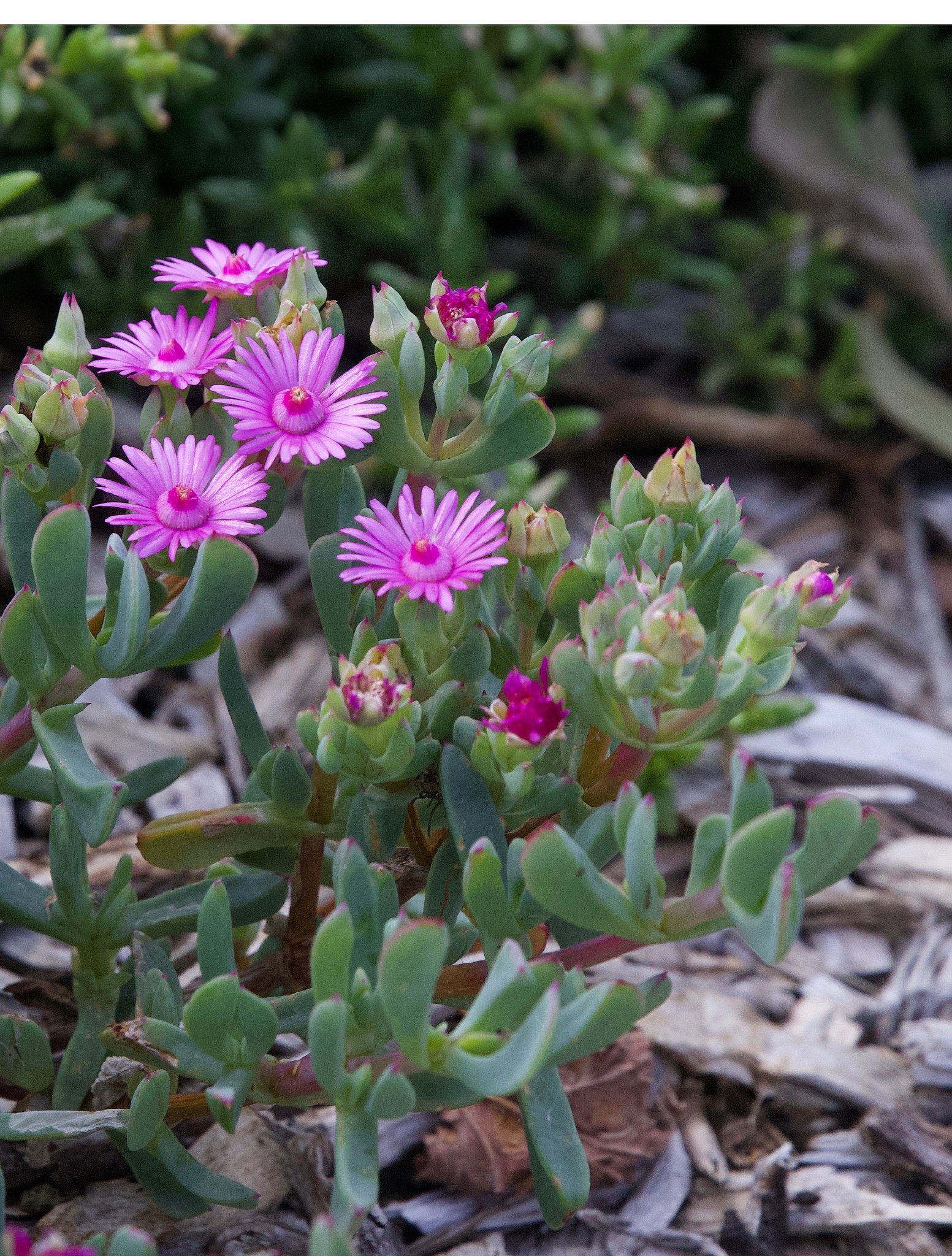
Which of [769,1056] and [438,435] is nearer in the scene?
[438,435]

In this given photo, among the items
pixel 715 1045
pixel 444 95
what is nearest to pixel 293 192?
pixel 444 95

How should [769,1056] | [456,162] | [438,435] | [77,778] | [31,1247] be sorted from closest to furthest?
[31,1247]
[77,778]
[438,435]
[769,1056]
[456,162]

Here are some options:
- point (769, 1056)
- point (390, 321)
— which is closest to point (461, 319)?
point (390, 321)

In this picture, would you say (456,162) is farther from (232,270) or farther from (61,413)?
(61,413)

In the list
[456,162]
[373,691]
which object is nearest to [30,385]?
[373,691]

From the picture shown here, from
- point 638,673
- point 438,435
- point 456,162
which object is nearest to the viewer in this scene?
point 638,673

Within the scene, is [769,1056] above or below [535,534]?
below

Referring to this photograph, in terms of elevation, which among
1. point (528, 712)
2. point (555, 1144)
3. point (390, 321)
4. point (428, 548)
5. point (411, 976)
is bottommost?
point (555, 1144)

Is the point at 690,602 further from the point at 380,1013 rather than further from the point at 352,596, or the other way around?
the point at 380,1013
